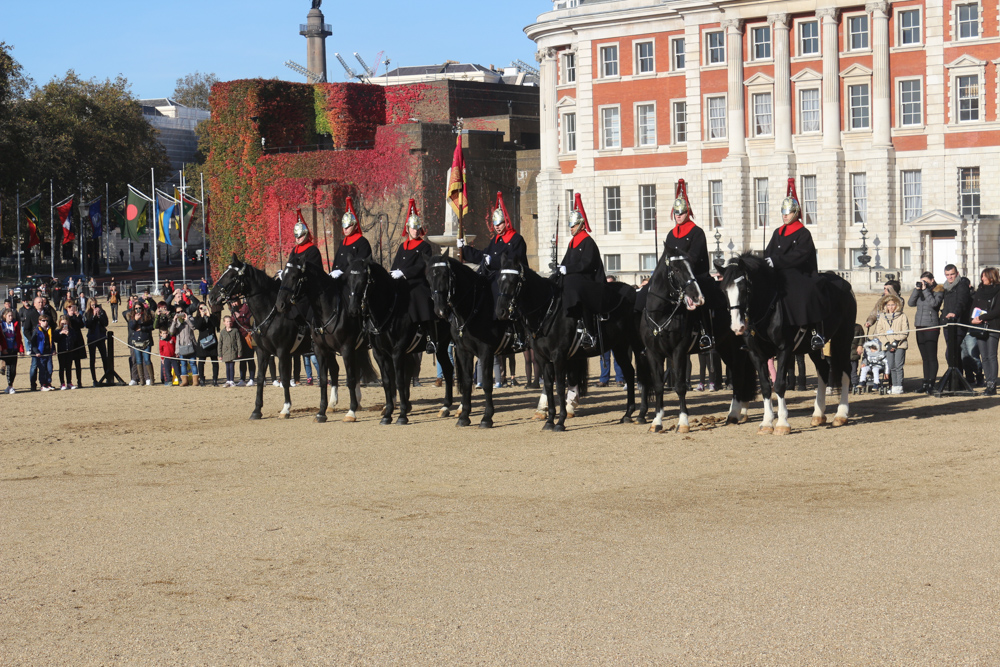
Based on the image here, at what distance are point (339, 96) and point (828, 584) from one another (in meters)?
69.4

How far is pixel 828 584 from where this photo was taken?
916 cm

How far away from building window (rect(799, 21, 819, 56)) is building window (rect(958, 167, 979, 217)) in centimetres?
852

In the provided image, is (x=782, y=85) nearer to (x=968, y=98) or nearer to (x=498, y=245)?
(x=968, y=98)

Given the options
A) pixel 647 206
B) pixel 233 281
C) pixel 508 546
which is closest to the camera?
pixel 508 546

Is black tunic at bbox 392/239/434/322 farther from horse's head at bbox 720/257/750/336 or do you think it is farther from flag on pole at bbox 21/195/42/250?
flag on pole at bbox 21/195/42/250

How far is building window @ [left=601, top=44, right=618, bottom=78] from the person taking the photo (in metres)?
65.4

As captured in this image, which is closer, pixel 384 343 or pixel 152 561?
Result: pixel 152 561

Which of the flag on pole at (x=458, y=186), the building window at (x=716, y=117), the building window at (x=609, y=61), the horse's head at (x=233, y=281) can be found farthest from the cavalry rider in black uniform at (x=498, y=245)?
the building window at (x=609, y=61)

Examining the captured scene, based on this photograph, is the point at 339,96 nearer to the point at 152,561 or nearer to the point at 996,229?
the point at 996,229

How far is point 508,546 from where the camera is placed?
1071 cm

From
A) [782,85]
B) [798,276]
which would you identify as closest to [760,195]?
[782,85]

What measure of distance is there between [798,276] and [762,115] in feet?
147

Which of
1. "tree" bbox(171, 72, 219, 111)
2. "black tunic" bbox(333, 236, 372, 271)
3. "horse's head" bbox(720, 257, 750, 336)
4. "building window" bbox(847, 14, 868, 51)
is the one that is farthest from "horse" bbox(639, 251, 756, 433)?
"tree" bbox(171, 72, 219, 111)

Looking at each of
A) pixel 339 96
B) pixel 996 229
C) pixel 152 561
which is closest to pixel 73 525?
pixel 152 561
